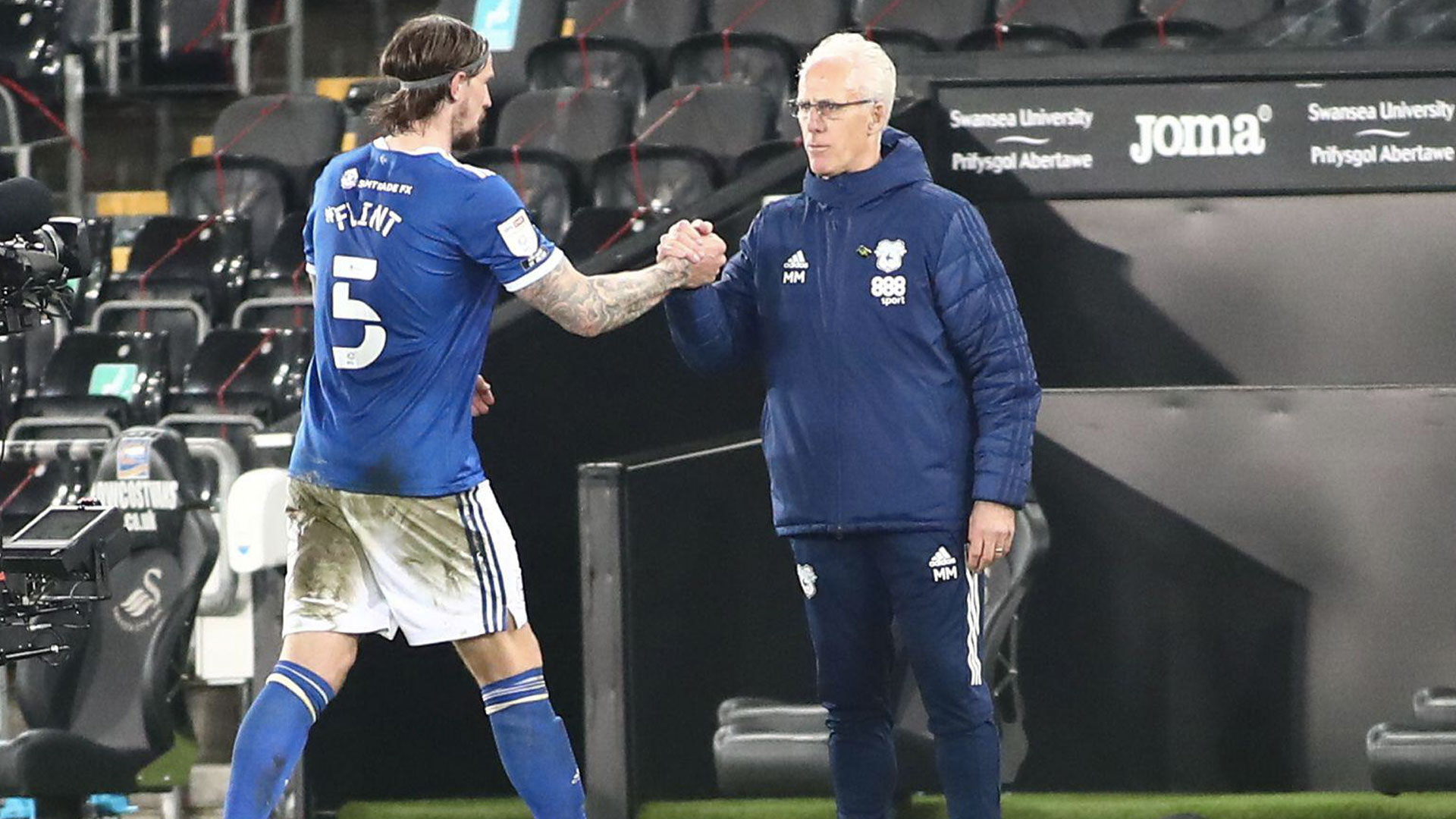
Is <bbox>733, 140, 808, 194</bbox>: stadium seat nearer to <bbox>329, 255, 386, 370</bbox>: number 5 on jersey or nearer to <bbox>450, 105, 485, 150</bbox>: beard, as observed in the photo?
<bbox>450, 105, 485, 150</bbox>: beard

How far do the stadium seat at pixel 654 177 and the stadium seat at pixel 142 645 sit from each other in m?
3.05

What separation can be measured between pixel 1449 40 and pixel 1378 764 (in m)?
2.61

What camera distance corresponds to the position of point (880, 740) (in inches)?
172

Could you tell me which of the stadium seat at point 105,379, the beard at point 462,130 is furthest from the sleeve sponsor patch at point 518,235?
the stadium seat at point 105,379

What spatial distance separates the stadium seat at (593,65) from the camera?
9.62 meters

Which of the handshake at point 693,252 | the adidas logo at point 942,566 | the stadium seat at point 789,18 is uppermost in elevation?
the stadium seat at point 789,18

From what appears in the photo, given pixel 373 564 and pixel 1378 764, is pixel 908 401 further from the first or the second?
pixel 1378 764

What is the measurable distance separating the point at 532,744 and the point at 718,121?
16.7 ft

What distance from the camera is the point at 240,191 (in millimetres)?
9367

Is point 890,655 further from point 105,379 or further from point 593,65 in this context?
point 593,65

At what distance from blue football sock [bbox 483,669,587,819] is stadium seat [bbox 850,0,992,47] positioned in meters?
5.58

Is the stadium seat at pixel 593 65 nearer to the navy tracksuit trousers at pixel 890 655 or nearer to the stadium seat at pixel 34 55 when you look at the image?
the stadium seat at pixel 34 55

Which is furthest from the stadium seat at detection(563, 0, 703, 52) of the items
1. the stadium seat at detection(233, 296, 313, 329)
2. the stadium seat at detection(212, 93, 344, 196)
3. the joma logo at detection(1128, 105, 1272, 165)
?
the joma logo at detection(1128, 105, 1272, 165)

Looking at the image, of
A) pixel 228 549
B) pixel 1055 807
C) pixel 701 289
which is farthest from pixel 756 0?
pixel 701 289
